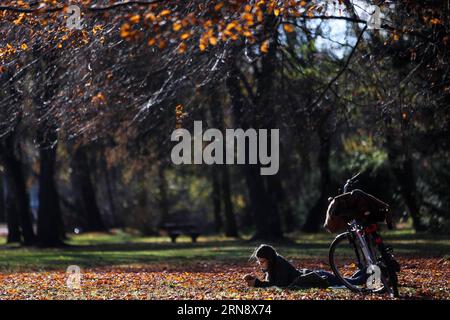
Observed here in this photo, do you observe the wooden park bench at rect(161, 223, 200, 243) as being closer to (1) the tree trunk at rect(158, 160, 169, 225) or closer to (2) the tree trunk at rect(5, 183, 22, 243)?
(1) the tree trunk at rect(158, 160, 169, 225)

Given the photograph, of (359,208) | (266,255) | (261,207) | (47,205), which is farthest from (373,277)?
(47,205)

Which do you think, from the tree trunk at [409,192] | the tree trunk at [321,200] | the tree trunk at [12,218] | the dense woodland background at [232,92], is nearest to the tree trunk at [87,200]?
the dense woodland background at [232,92]

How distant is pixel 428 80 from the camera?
19562 millimetres

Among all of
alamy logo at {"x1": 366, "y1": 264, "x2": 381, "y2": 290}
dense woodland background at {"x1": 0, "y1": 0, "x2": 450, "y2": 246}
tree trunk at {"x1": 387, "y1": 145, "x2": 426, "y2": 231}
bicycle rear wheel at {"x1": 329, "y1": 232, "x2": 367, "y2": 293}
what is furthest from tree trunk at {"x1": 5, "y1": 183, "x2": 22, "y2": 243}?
alamy logo at {"x1": 366, "y1": 264, "x2": 381, "y2": 290}

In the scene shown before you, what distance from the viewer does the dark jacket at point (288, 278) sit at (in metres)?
12.4

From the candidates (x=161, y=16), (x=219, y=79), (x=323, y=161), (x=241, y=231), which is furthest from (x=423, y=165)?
(x=161, y=16)

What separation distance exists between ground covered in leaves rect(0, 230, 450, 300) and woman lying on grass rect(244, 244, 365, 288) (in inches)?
11.9

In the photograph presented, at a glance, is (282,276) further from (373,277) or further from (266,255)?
(373,277)

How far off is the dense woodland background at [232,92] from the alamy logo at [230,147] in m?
0.36

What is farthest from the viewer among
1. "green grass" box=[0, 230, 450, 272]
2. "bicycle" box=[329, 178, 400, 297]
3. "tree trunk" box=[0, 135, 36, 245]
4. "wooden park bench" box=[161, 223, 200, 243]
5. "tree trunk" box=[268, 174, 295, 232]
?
"tree trunk" box=[268, 174, 295, 232]

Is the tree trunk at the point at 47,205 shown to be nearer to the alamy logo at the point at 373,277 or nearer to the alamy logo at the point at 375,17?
the alamy logo at the point at 375,17

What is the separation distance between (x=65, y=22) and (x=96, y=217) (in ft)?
103

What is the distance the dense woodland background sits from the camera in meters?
15.5
